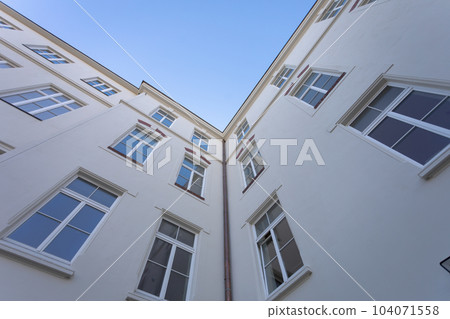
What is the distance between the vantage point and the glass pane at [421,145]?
3.43m

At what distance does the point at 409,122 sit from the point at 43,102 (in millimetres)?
9525

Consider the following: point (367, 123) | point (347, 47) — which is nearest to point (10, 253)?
point (367, 123)

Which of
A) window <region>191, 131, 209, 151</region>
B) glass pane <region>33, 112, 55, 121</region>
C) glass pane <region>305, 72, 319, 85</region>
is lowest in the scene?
glass pane <region>33, 112, 55, 121</region>

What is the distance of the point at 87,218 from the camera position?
16.5ft

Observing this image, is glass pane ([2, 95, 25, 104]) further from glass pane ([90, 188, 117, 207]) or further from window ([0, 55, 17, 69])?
glass pane ([90, 188, 117, 207])

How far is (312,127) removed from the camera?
20.1 ft

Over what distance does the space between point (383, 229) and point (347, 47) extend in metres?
5.38

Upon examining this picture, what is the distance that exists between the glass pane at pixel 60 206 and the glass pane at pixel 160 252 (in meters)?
1.85

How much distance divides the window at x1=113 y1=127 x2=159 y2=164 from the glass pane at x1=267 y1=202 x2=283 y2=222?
4.03 metres

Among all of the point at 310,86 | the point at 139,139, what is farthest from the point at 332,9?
the point at 139,139

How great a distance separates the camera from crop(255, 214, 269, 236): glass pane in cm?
636

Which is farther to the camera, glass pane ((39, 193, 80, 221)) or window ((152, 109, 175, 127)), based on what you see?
window ((152, 109, 175, 127))

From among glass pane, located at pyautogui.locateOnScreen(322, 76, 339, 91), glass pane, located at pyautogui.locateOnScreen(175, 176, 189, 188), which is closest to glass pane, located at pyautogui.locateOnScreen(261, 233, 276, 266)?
glass pane, located at pyautogui.locateOnScreen(175, 176, 189, 188)

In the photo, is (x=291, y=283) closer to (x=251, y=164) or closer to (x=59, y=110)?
(x=251, y=164)
